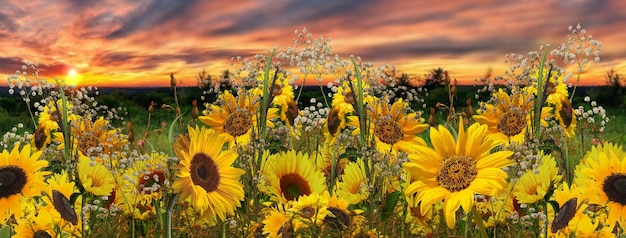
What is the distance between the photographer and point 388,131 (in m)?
2.98

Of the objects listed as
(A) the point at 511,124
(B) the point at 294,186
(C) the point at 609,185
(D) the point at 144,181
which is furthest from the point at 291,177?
(A) the point at 511,124

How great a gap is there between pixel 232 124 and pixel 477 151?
4.36 ft

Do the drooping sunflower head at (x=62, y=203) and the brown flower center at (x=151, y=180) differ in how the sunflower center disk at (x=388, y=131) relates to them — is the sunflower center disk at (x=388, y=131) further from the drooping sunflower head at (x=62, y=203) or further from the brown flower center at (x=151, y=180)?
the drooping sunflower head at (x=62, y=203)

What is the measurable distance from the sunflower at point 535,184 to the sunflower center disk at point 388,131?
2.04 ft

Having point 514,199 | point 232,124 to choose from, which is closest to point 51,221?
point 232,124

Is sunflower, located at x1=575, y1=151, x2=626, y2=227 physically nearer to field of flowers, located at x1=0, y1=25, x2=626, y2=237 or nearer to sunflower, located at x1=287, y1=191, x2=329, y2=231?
field of flowers, located at x1=0, y1=25, x2=626, y2=237

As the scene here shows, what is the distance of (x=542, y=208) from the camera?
2.42 metres

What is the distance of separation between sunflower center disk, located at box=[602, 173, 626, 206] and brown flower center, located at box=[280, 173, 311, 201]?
101 centimetres

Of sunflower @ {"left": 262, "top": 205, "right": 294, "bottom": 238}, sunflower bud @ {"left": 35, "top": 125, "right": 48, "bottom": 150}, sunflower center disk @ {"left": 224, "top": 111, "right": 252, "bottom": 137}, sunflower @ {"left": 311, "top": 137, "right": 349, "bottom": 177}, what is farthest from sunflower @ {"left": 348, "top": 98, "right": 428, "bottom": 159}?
sunflower bud @ {"left": 35, "top": 125, "right": 48, "bottom": 150}

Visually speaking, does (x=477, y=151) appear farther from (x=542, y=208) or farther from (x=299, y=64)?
(x=299, y=64)

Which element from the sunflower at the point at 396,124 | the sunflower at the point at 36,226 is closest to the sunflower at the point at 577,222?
the sunflower at the point at 396,124

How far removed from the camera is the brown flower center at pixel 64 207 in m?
2.37

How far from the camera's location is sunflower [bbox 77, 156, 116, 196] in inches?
99.6

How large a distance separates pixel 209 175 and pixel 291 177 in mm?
735
